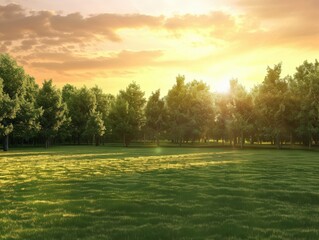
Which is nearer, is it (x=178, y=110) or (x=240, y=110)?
(x=240, y=110)

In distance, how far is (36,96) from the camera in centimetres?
10281

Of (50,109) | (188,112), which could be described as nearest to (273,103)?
(188,112)

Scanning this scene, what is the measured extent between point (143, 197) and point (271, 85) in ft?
265

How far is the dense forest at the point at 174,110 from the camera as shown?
3248 inches

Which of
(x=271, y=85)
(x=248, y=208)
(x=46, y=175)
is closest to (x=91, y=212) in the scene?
(x=248, y=208)

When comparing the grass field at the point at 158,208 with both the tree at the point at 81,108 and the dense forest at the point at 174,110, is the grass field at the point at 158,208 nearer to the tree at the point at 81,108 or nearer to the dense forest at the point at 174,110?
the dense forest at the point at 174,110

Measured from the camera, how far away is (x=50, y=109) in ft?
326

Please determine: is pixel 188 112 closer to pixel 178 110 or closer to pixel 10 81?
pixel 178 110

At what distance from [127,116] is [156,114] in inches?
399

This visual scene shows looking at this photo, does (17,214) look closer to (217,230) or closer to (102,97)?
(217,230)

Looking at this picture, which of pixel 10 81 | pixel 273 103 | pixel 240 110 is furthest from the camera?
pixel 240 110

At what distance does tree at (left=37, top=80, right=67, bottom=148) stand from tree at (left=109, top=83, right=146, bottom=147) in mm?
17881

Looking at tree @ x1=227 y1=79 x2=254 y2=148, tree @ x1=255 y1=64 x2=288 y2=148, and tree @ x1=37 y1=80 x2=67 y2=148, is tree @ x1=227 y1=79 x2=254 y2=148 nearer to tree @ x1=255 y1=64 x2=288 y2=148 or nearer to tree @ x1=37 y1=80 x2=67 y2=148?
tree @ x1=255 y1=64 x2=288 y2=148

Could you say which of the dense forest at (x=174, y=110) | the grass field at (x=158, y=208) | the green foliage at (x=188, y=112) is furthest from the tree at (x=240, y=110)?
the grass field at (x=158, y=208)
